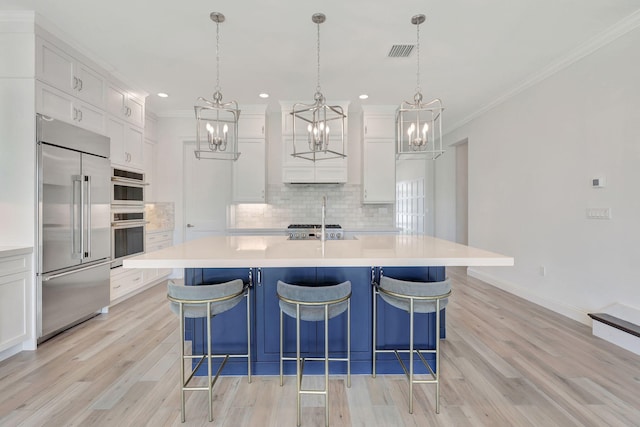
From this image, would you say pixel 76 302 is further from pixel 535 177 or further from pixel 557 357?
pixel 535 177

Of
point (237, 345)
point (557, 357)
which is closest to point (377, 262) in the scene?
point (237, 345)

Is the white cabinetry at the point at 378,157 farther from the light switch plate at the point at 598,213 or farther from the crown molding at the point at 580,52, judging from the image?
the light switch plate at the point at 598,213

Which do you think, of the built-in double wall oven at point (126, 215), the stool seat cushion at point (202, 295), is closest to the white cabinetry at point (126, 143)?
the built-in double wall oven at point (126, 215)

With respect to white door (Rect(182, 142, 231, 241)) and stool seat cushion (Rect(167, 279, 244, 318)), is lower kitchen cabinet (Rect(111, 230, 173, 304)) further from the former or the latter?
stool seat cushion (Rect(167, 279, 244, 318))

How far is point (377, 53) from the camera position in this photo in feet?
10.4

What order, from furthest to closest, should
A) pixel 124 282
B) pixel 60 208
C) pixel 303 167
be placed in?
pixel 303 167 → pixel 124 282 → pixel 60 208

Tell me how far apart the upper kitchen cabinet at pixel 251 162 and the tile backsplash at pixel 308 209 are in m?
0.33

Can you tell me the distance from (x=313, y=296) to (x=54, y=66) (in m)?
3.23

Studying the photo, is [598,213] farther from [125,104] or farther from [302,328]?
[125,104]

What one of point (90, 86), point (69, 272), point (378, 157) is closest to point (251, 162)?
point (378, 157)

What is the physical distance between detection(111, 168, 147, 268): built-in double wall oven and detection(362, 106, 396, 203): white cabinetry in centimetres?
333

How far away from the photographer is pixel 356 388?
2016 millimetres

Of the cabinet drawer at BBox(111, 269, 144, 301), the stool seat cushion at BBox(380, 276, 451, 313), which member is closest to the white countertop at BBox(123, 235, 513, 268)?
the stool seat cushion at BBox(380, 276, 451, 313)

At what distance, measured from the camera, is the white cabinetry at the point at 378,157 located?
4922 millimetres
